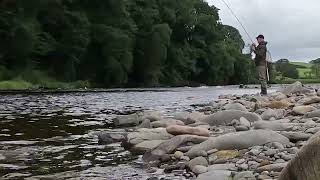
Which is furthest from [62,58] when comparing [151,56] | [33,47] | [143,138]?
[143,138]

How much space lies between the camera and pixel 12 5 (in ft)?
179

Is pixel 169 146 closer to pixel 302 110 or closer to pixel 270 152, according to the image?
pixel 270 152

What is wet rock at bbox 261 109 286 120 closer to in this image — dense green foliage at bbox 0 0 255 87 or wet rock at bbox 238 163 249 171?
wet rock at bbox 238 163 249 171

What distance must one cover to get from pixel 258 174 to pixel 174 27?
3140 inches

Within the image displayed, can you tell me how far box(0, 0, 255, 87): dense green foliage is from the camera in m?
51.3

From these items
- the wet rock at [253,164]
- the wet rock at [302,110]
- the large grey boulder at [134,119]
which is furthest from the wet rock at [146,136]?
the wet rock at [302,110]

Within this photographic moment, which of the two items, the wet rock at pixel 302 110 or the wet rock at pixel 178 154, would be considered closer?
the wet rock at pixel 178 154

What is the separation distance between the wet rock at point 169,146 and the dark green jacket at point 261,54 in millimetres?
9957

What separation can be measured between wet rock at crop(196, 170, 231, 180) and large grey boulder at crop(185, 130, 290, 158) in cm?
139

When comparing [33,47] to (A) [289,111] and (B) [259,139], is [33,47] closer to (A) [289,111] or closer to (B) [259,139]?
(A) [289,111]

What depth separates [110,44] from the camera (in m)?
62.2

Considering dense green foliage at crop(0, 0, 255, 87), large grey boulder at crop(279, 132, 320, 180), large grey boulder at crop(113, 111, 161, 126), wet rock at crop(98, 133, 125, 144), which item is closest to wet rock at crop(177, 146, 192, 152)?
wet rock at crop(98, 133, 125, 144)

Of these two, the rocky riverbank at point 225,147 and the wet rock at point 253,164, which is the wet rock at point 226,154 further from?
the wet rock at point 253,164

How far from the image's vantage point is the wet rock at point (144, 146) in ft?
30.1
